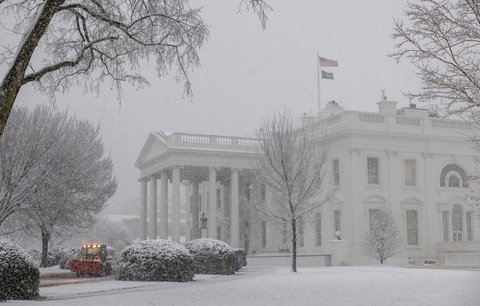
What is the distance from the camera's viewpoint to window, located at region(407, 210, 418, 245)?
4294 cm

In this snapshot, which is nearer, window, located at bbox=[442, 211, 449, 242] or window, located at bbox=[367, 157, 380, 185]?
window, located at bbox=[367, 157, 380, 185]

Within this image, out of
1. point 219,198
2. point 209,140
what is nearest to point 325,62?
point 209,140

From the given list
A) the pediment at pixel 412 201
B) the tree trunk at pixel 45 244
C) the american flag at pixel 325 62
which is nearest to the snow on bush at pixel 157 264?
the tree trunk at pixel 45 244

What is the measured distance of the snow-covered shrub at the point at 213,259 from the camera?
78.4 feet

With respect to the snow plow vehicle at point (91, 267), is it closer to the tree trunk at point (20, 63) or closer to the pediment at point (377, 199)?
the tree trunk at point (20, 63)

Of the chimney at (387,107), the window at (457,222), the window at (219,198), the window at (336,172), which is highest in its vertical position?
the chimney at (387,107)

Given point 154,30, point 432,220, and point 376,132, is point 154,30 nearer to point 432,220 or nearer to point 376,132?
point 376,132

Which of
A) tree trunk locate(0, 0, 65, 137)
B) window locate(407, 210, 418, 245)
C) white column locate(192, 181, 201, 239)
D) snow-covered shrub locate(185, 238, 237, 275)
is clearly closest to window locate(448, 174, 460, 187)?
window locate(407, 210, 418, 245)

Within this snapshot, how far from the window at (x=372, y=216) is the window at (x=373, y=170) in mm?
1951

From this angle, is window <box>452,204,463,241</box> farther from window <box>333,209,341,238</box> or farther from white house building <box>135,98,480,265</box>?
window <box>333,209,341,238</box>

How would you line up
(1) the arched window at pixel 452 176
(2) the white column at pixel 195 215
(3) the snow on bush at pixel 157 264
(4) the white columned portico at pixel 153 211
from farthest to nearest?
(2) the white column at pixel 195 215, (4) the white columned portico at pixel 153 211, (1) the arched window at pixel 452 176, (3) the snow on bush at pixel 157 264

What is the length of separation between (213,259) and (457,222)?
2632cm

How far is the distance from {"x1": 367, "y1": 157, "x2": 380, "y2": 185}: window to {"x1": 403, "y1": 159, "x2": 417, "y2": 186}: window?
223cm

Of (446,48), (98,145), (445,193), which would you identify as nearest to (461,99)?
(446,48)
